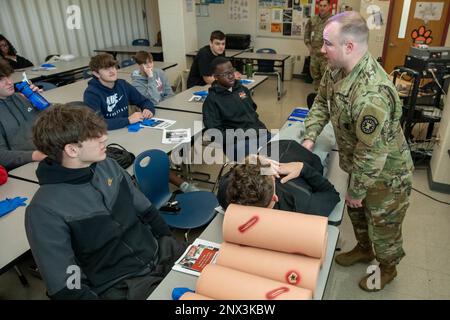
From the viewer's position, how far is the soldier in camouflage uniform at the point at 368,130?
1518 millimetres

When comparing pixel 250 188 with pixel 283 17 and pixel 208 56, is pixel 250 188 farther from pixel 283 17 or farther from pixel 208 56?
pixel 283 17

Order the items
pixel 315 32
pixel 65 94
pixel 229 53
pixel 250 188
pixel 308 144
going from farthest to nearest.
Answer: pixel 229 53
pixel 315 32
pixel 65 94
pixel 308 144
pixel 250 188

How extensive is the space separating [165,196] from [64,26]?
16.6 ft

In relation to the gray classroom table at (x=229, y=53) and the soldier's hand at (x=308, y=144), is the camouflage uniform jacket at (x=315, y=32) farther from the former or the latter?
the soldier's hand at (x=308, y=144)

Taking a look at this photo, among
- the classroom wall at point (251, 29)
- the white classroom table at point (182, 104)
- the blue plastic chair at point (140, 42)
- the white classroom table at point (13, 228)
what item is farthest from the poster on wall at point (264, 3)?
the white classroom table at point (13, 228)

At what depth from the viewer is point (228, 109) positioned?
117 inches

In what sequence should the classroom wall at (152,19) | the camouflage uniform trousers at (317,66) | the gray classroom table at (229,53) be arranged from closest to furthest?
1. the camouflage uniform trousers at (317,66)
2. the gray classroom table at (229,53)
3. the classroom wall at (152,19)

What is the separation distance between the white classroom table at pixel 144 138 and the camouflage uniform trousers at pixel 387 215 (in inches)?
56.3

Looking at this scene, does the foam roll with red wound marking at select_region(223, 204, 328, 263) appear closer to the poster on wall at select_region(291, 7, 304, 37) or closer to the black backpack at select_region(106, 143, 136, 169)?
the black backpack at select_region(106, 143, 136, 169)

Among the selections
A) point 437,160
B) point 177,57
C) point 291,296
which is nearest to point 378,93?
point 291,296

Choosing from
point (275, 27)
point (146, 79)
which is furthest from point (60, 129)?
point (275, 27)

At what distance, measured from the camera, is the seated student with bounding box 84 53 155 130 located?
281cm

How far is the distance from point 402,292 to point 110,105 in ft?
8.78
